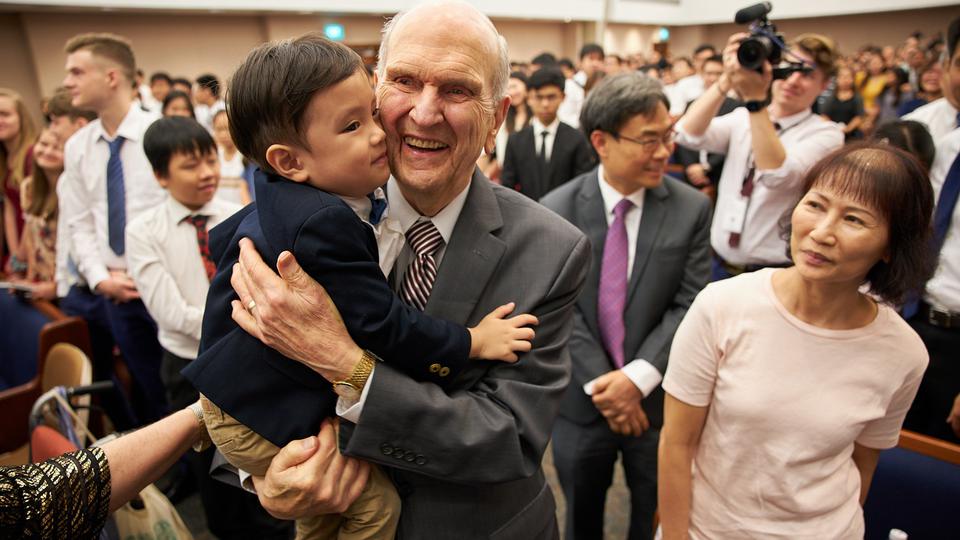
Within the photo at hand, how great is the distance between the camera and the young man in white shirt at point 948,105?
8.05 feet

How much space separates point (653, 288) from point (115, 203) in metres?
2.75

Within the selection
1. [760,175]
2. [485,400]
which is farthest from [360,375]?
[760,175]

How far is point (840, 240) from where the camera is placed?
4.14 ft

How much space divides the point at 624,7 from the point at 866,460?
60.5 ft

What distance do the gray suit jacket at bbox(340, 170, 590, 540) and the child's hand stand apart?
2.3 inches

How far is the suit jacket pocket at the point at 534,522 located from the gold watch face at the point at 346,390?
464mm

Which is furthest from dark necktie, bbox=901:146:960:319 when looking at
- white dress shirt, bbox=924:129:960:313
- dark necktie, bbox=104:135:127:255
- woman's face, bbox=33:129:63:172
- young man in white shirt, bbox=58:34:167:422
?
woman's face, bbox=33:129:63:172

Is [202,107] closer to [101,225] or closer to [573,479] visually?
[101,225]

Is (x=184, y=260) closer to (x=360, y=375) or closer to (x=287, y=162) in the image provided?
(x=287, y=162)

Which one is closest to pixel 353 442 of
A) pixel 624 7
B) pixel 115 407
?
pixel 115 407

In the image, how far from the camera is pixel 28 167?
3.95 m

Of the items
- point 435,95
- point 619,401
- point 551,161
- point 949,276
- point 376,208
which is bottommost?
point 619,401

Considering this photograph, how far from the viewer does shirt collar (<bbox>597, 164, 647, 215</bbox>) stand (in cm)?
212

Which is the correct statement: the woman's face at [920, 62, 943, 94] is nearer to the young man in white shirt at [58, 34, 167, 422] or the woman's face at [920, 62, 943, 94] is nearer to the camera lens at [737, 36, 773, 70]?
the camera lens at [737, 36, 773, 70]
